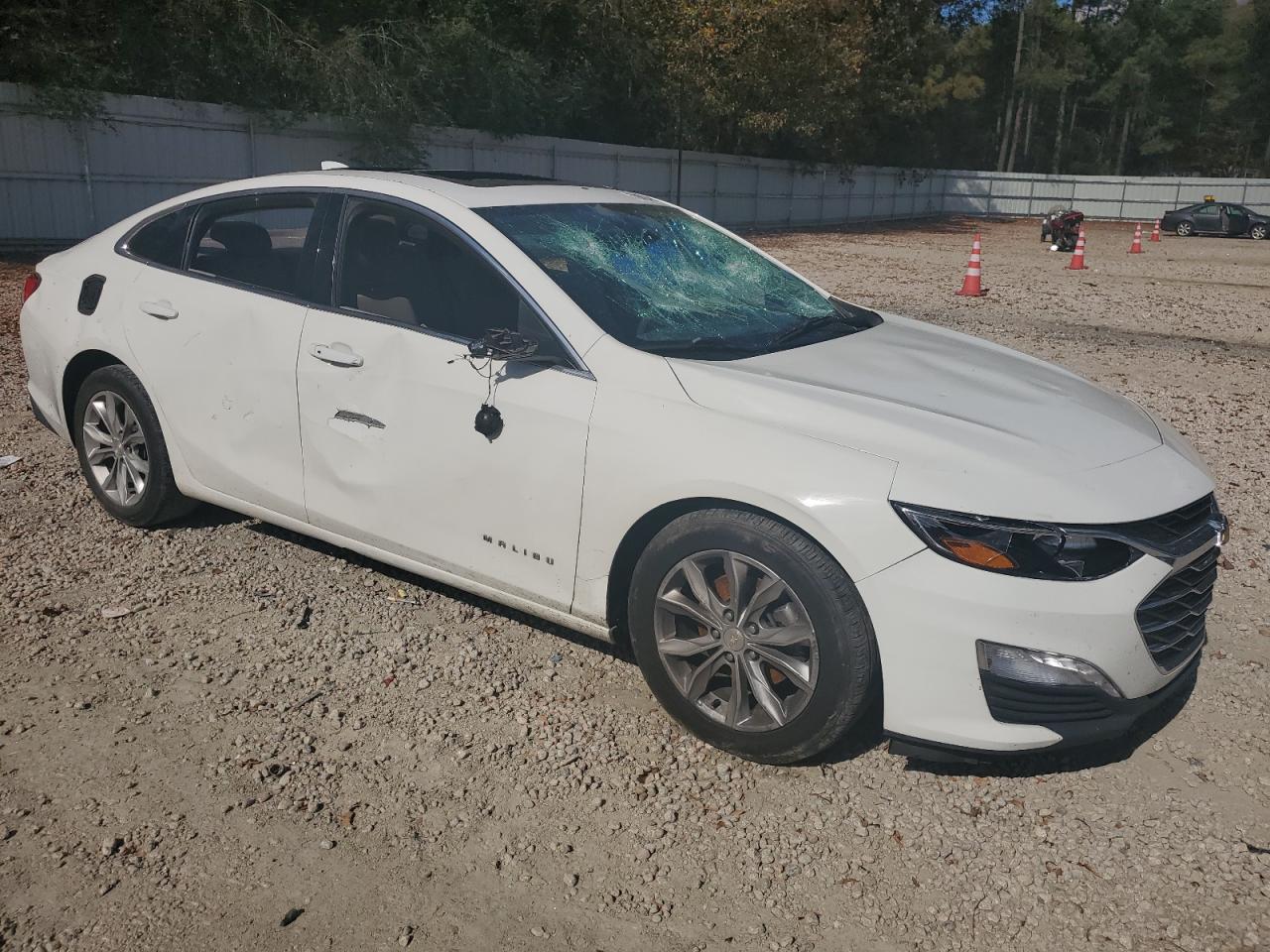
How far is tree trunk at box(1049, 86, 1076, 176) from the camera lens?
7356 cm

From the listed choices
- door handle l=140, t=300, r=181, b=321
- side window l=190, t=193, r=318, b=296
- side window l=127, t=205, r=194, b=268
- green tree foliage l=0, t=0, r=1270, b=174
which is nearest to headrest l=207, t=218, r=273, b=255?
side window l=190, t=193, r=318, b=296

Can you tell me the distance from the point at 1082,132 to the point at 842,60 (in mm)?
50178

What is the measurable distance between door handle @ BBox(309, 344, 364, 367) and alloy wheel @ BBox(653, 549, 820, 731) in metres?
1.48

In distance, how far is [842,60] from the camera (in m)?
37.2

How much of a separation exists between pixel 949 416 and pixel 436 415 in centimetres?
170

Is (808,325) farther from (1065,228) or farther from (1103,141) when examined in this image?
→ (1103,141)

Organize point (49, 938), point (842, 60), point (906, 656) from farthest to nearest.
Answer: point (842, 60) < point (906, 656) < point (49, 938)

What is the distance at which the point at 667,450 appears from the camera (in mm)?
3291

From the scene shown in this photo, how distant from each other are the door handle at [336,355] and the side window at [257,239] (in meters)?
0.33

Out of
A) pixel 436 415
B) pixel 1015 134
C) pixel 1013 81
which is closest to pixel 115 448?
pixel 436 415

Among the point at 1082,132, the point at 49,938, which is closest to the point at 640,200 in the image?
the point at 49,938

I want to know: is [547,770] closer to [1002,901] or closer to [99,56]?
[1002,901]

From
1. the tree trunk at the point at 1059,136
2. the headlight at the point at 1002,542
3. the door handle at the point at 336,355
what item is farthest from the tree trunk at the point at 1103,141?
the headlight at the point at 1002,542

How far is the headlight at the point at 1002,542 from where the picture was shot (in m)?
2.94
